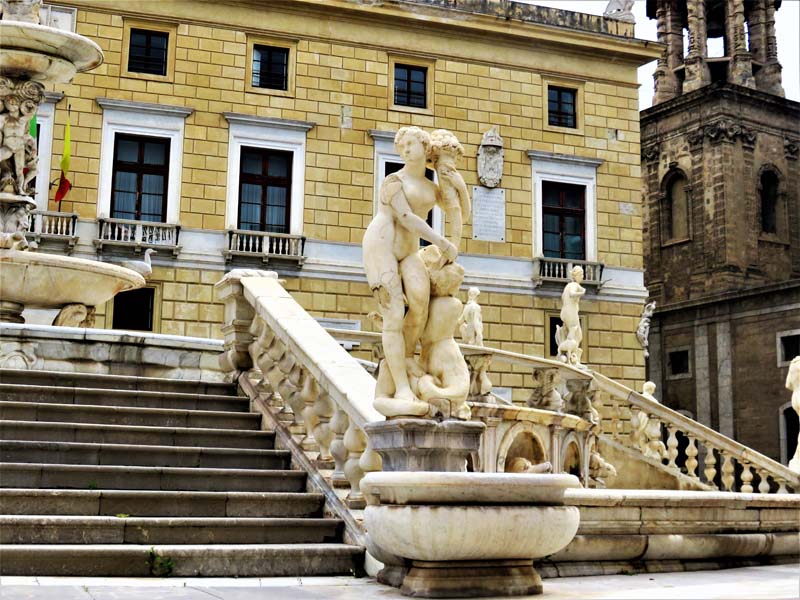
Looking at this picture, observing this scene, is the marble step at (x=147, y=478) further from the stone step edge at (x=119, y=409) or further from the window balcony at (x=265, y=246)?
the window balcony at (x=265, y=246)

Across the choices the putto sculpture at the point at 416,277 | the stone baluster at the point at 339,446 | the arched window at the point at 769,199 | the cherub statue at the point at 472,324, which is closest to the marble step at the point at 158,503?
the stone baluster at the point at 339,446

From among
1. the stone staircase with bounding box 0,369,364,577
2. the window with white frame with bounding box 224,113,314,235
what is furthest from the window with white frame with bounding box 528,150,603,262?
the stone staircase with bounding box 0,369,364,577

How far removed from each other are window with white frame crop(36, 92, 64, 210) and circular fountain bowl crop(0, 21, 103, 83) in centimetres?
1172

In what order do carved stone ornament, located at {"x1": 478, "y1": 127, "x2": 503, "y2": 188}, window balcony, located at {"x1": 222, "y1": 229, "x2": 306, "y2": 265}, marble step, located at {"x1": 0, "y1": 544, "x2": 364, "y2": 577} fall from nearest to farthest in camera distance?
marble step, located at {"x1": 0, "y1": 544, "x2": 364, "y2": 577} → window balcony, located at {"x1": 222, "y1": 229, "x2": 306, "y2": 265} → carved stone ornament, located at {"x1": 478, "y1": 127, "x2": 503, "y2": 188}

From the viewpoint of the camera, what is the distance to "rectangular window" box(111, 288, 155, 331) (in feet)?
78.9

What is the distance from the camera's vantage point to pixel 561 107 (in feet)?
94.8

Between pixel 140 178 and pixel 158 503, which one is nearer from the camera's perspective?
pixel 158 503

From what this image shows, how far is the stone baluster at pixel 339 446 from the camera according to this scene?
7.26 meters

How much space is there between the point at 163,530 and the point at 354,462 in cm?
134

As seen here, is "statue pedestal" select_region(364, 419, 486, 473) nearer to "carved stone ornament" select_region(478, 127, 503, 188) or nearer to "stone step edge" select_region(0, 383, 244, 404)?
"stone step edge" select_region(0, 383, 244, 404)

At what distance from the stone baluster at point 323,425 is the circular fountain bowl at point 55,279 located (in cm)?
431

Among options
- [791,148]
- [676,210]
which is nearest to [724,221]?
[676,210]

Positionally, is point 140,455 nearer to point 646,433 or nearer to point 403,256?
point 403,256

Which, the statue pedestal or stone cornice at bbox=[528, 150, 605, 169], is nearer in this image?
the statue pedestal
